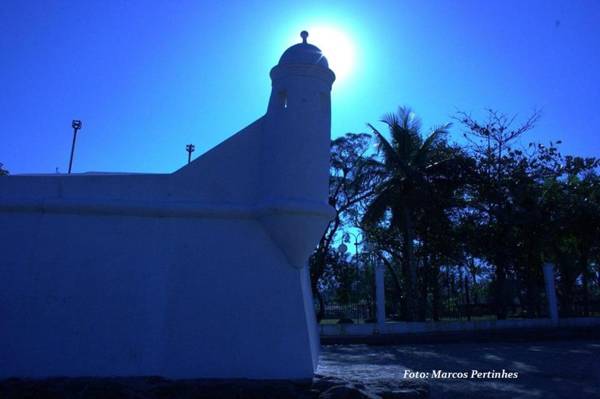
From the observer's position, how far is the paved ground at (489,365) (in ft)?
18.0

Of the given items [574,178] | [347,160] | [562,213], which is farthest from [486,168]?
[347,160]

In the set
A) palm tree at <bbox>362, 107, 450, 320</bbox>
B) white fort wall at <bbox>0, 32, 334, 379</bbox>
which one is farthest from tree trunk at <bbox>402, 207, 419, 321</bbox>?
white fort wall at <bbox>0, 32, 334, 379</bbox>

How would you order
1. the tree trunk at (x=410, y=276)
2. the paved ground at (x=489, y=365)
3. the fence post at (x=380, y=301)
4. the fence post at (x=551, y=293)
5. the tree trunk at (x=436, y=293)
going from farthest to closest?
1. the tree trunk at (x=436, y=293)
2. the tree trunk at (x=410, y=276)
3. the fence post at (x=551, y=293)
4. the fence post at (x=380, y=301)
5. the paved ground at (x=489, y=365)

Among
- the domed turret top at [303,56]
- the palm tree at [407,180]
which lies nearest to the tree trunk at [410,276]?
the palm tree at [407,180]

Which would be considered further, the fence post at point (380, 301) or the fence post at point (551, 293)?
the fence post at point (551, 293)

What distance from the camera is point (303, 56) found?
6.46 meters

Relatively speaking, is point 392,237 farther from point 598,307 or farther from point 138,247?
point 138,247

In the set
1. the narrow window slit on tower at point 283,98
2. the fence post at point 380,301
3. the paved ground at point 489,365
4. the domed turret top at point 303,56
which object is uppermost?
the domed turret top at point 303,56

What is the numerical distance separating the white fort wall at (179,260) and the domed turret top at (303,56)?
46 mm

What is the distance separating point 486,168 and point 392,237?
4579 millimetres

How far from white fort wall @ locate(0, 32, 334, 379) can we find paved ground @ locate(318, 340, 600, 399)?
1554 mm

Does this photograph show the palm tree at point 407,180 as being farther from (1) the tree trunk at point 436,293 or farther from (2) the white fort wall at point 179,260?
(2) the white fort wall at point 179,260

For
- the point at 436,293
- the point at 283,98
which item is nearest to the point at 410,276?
the point at 436,293

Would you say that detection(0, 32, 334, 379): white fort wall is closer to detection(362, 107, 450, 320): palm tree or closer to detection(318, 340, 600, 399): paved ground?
detection(318, 340, 600, 399): paved ground
